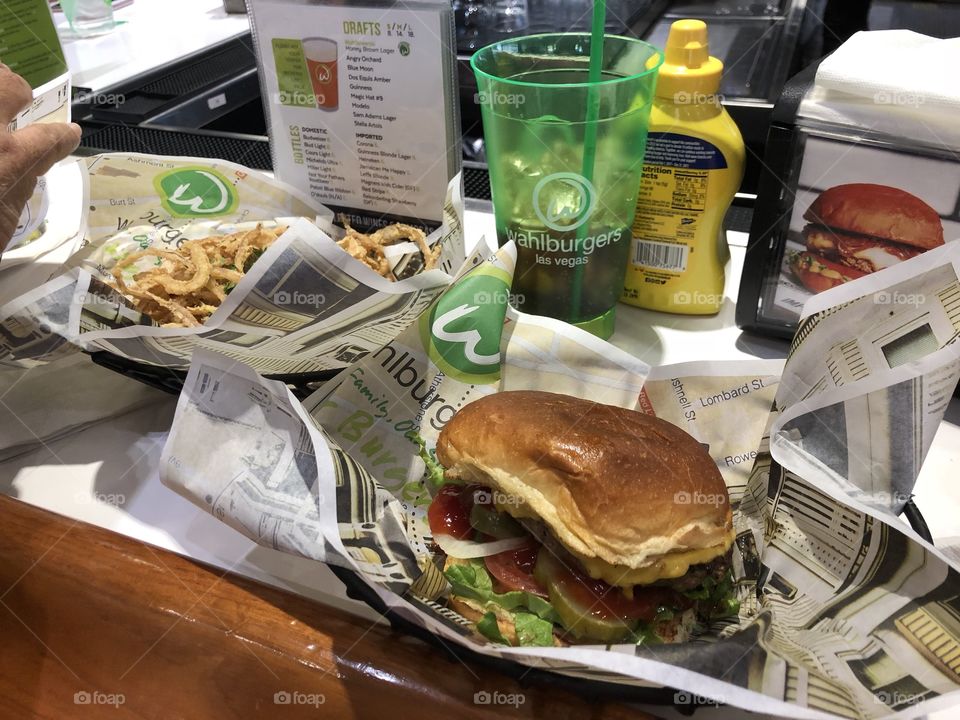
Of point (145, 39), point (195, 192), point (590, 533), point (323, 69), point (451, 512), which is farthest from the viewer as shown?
point (145, 39)

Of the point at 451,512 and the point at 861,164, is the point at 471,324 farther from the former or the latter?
the point at 861,164

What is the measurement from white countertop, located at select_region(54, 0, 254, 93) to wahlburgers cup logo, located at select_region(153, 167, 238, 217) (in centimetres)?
104

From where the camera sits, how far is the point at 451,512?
2.83 feet

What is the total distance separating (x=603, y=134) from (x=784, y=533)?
0.56m

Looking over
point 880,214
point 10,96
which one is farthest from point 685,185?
point 10,96

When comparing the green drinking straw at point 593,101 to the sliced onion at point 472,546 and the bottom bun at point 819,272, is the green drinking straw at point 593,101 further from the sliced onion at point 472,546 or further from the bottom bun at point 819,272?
the sliced onion at point 472,546

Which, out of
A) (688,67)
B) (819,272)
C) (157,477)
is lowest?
(157,477)

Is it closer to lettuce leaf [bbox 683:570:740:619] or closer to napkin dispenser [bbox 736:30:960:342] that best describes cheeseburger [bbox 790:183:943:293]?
napkin dispenser [bbox 736:30:960:342]

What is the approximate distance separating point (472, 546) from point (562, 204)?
0.50 metres

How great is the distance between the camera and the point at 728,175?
1032mm

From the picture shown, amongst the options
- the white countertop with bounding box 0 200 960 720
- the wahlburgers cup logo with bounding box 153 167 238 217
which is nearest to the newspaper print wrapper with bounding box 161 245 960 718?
the white countertop with bounding box 0 200 960 720

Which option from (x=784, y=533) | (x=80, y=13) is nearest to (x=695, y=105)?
(x=784, y=533)

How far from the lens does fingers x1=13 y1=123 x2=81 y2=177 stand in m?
0.92

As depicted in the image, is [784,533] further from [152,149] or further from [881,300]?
[152,149]
